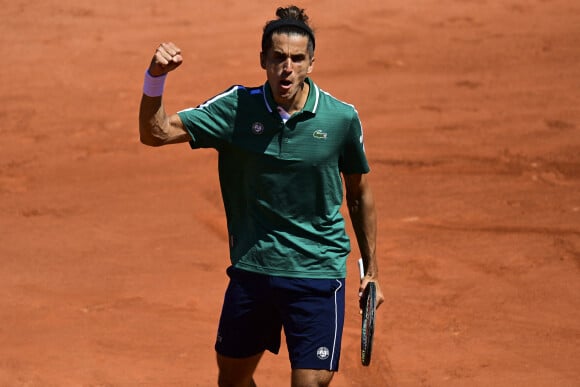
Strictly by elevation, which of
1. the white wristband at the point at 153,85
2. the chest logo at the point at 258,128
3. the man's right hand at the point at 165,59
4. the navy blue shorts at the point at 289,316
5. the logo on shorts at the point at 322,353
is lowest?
the logo on shorts at the point at 322,353

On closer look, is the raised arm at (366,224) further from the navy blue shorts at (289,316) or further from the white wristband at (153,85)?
the white wristband at (153,85)

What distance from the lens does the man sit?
5.52 metres

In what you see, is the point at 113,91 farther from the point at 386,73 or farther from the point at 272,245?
the point at 272,245

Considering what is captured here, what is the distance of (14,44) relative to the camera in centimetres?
1495

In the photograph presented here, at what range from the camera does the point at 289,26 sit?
218 inches

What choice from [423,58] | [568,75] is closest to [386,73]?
[423,58]

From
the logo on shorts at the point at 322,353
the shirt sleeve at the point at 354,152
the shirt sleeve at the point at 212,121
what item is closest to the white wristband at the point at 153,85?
the shirt sleeve at the point at 212,121

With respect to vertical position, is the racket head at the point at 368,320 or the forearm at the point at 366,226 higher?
the forearm at the point at 366,226

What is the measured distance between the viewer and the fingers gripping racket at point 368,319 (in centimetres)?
572

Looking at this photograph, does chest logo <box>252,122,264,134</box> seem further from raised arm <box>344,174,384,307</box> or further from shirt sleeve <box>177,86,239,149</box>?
raised arm <box>344,174,384,307</box>

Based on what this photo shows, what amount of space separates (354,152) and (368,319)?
81 cm

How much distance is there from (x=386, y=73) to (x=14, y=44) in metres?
4.76

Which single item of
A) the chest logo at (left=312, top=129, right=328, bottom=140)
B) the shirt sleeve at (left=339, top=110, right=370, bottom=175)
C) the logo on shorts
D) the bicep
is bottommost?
the logo on shorts

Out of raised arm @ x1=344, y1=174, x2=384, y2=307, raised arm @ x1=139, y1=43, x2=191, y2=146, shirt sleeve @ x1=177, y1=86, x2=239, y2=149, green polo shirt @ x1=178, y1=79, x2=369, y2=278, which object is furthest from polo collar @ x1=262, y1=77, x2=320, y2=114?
raised arm @ x1=344, y1=174, x2=384, y2=307
